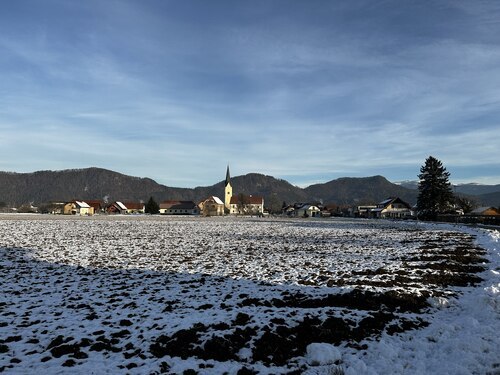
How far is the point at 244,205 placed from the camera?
531 feet

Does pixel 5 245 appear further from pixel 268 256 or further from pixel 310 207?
pixel 310 207

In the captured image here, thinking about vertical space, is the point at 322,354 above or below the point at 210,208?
below

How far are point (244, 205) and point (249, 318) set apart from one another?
153 m

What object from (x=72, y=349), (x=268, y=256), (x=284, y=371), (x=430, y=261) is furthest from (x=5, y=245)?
(x=430, y=261)

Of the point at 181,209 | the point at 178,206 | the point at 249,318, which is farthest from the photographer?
the point at 178,206

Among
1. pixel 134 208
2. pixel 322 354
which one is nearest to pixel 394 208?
pixel 134 208

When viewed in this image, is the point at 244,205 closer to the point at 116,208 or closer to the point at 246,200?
the point at 246,200

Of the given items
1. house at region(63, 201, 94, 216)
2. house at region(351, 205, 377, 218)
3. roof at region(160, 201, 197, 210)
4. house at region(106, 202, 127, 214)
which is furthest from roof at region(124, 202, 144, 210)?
house at region(351, 205, 377, 218)

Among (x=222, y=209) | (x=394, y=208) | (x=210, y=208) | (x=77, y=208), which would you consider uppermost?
(x=77, y=208)

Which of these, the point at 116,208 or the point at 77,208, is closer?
the point at 77,208

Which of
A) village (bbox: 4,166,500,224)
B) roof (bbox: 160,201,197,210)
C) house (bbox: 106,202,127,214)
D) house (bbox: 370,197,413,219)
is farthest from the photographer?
roof (bbox: 160,201,197,210)

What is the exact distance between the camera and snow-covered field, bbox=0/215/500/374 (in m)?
6.88

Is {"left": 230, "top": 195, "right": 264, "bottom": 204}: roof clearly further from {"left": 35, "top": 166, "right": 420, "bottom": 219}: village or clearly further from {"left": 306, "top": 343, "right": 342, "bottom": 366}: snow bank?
{"left": 306, "top": 343, "right": 342, "bottom": 366}: snow bank

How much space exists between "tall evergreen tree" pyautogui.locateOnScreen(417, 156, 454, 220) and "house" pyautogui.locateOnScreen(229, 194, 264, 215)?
78.7 meters
